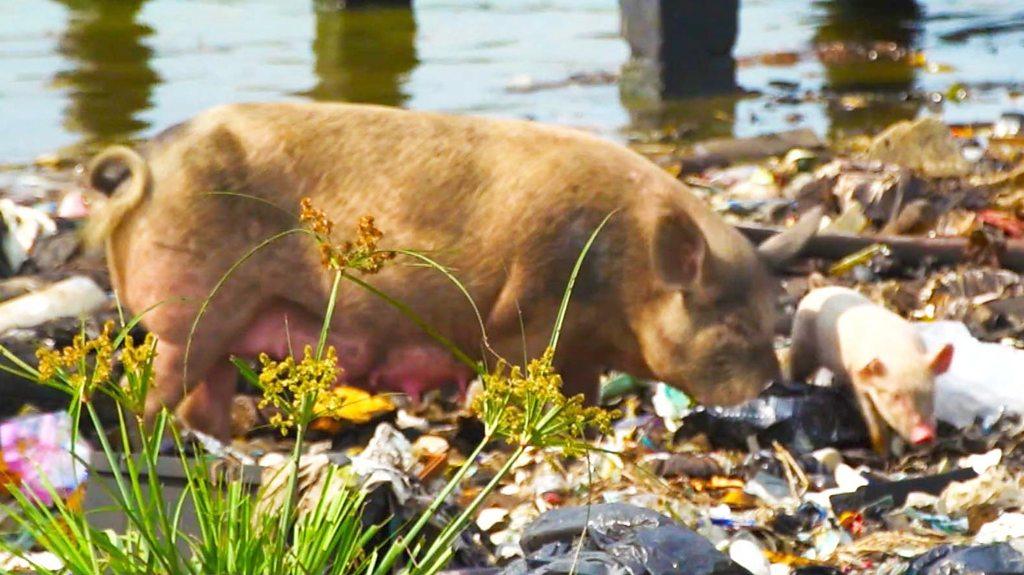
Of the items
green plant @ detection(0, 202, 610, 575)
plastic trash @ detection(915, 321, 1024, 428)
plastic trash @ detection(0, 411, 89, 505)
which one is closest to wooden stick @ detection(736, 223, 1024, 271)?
plastic trash @ detection(915, 321, 1024, 428)

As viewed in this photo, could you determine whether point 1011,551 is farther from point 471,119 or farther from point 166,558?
point 471,119

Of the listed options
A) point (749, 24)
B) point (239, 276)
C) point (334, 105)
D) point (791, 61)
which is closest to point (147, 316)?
point (239, 276)

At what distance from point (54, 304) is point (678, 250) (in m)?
2.15

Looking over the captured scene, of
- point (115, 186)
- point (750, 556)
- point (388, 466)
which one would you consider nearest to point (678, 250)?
point (750, 556)

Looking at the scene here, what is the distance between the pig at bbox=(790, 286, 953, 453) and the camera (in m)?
4.73

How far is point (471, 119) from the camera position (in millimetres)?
4910

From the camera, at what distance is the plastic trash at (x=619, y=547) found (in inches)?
119

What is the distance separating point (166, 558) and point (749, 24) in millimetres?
13077

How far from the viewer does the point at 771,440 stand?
4754mm

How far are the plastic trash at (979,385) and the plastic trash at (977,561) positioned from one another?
5.98ft

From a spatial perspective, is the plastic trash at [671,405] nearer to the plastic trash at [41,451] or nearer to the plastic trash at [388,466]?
the plastic trash at [388,466]

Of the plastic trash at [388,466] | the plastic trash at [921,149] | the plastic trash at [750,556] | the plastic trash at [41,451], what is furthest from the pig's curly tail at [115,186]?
the plastic trash at [921,149]

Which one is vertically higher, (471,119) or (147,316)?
(471,119)

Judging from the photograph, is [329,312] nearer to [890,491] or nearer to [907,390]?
[890,491]
